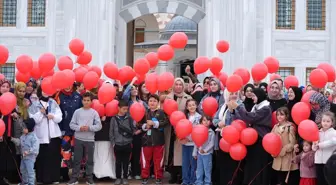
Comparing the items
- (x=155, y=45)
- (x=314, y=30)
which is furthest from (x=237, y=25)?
(x=155, y=45)

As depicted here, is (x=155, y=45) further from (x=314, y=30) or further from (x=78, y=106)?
(x=78, y=106)

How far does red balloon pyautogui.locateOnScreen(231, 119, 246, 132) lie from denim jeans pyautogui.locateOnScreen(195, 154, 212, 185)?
857 mm

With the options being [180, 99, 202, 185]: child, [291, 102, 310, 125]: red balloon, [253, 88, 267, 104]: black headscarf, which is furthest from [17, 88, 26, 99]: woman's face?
[291, 102, 310, 125]: red balloon

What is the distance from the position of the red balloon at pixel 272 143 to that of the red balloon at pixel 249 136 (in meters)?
0.24

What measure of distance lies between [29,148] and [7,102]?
84 centimetres

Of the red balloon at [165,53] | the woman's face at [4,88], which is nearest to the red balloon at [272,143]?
the red balloon at [165,53]

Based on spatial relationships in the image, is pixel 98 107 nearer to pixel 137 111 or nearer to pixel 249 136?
pixel 137 111

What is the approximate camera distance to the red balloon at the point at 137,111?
851 cm

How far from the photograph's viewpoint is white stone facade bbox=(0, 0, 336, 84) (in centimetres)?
1407

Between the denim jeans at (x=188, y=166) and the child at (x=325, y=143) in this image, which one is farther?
the denim jeans at (x=188, y=166)

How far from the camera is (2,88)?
8.04 m

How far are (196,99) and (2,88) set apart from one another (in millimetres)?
3272

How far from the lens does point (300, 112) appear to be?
23.3 ft

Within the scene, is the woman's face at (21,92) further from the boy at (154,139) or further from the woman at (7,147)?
the boy at (154,139)
